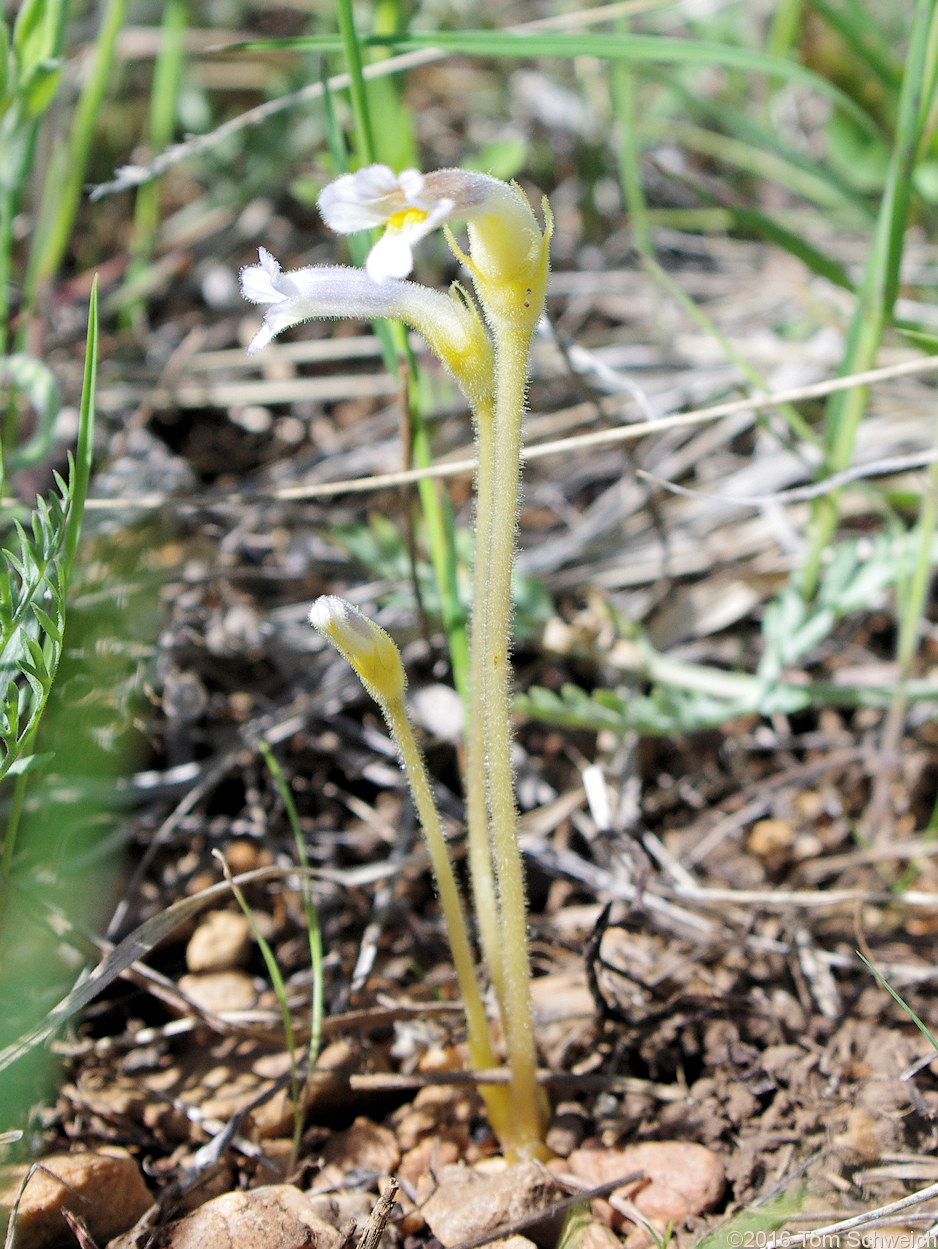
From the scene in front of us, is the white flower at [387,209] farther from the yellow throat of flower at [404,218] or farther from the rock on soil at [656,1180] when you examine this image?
the rock on soil at [656,1180]

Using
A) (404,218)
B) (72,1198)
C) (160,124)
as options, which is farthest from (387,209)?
(160,124)

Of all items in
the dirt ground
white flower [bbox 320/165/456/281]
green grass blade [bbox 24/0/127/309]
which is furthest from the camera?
green grass blade [bbox 24/0/127/309]

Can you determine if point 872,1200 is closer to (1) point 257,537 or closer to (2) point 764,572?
(2) point 764,572

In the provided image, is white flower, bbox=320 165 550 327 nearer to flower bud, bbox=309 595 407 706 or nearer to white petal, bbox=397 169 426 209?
white petal, bbox=397 169 426 209

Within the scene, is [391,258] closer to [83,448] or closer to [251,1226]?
[83,448]

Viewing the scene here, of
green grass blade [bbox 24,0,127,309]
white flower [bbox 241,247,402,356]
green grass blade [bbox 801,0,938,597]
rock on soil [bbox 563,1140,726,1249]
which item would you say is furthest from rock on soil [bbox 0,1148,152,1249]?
green grass blade [bbox 24,0,127,309]
